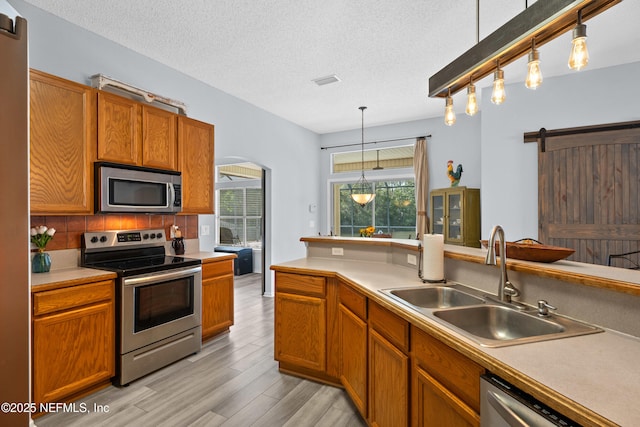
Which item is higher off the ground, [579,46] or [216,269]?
[579,46]

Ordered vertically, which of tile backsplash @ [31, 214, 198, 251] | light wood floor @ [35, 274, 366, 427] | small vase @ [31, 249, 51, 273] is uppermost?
tile backsplash @ [31, 214, 198, 251]

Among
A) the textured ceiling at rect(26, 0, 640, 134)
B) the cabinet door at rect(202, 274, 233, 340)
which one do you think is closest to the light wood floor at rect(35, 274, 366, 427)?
the cabinet door at rect(202, 274, 233, 340)

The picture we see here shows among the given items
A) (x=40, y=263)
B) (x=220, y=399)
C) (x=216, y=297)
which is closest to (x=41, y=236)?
(x=40, y=263)

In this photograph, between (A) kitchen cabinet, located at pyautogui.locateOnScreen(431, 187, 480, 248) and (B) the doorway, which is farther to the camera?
(B) the doorway

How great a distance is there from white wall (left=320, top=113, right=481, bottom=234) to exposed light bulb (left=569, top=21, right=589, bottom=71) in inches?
161

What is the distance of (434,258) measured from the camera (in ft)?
6.63

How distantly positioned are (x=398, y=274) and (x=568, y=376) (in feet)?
4.82

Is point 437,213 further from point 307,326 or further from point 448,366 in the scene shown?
point 448,366

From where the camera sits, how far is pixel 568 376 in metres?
0.88

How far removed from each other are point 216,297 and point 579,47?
331 cm

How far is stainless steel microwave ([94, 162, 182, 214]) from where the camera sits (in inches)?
101

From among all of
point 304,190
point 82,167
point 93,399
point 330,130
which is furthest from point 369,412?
point 330,130

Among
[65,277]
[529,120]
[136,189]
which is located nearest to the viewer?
[65,277]

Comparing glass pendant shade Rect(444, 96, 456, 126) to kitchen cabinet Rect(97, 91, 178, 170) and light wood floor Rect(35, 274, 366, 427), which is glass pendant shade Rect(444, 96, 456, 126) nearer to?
light wood floor Rect(35, 274, 366, 427)
